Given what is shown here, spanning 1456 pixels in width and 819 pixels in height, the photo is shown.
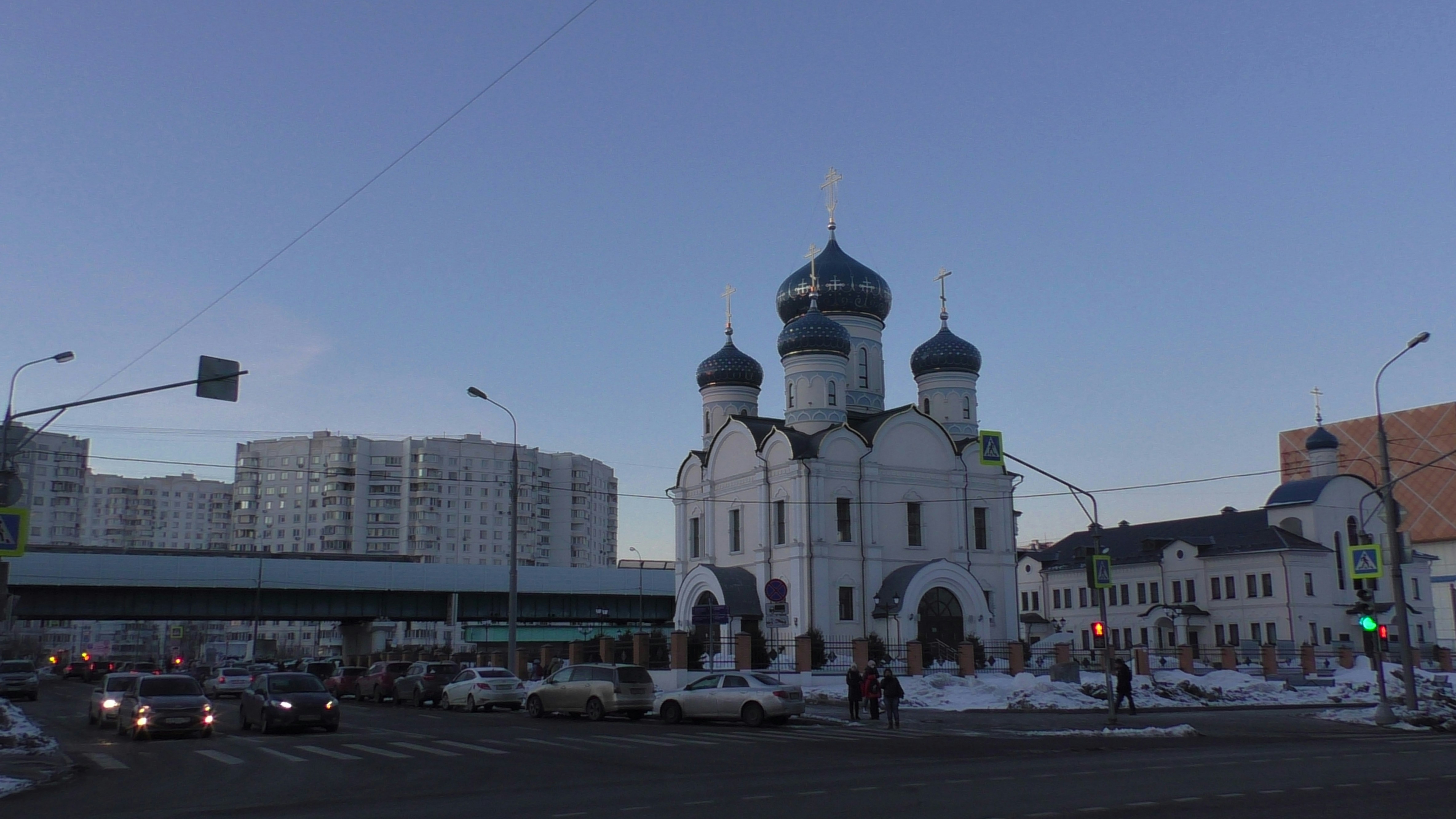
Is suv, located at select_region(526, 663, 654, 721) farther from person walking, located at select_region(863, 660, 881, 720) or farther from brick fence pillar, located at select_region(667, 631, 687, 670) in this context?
brick fence pillar, located at select_region(667, 631, 687, 670)

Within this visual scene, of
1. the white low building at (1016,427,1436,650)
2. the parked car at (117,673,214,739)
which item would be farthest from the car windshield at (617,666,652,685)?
the white low building at (1016,427,1436,650)

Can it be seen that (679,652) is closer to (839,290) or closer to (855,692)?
(855,692)

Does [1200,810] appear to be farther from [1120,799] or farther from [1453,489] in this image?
[1453,489]

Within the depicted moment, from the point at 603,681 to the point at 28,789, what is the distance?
602 inches

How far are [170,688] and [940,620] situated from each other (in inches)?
1224

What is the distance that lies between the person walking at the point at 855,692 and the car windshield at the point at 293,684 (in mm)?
12128

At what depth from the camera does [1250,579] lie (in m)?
61.6

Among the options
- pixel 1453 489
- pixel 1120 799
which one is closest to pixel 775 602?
pixel 1120 799

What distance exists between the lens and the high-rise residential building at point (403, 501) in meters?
120

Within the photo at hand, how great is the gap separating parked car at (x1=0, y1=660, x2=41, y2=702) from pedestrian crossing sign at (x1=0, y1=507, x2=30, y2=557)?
23507 mm

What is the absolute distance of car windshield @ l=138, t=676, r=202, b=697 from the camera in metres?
23.9

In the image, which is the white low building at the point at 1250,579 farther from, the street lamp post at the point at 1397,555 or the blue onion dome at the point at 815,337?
the street lamp post at the point at 1397,555

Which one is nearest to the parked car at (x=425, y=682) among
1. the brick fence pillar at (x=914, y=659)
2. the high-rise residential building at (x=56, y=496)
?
the brick fence pillar at (x=914, y=659)

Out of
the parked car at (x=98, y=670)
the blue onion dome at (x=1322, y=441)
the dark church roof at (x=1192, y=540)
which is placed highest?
the blue onion dome at (x=1322, y=441)
